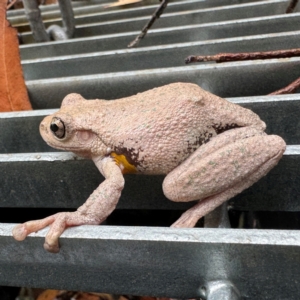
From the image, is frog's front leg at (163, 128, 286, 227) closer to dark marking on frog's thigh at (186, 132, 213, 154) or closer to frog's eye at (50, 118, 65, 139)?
dark marking on frog's thigh at (186, 132, 213, 154)

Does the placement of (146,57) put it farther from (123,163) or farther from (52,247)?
(52,247)

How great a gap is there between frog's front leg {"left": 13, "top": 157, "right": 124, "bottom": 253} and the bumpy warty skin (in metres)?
0.05

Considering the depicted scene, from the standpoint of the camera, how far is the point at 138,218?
1.13m

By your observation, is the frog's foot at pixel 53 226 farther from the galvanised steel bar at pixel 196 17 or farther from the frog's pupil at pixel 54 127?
the galvanised steel bar at pixel 196 17

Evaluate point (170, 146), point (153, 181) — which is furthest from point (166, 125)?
point (153, 181)

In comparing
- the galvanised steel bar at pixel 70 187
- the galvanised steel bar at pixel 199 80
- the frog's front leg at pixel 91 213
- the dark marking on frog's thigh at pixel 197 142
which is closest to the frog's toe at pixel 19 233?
the frog's front leg at pixel 91 213

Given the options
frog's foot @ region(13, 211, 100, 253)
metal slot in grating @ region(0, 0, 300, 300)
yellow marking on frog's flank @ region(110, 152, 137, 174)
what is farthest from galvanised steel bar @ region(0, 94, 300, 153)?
frog's foot @ region(13, 211, 100, 253)

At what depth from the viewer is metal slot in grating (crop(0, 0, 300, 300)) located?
57 cm

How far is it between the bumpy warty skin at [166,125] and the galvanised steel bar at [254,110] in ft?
0.36

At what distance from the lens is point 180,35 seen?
Result: 1323 millimetres

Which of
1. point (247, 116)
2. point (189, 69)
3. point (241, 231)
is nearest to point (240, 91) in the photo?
point (189, 69)

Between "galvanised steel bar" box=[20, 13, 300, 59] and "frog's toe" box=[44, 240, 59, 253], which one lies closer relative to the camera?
"frog's toe" box=[44, 240, 59, 253]

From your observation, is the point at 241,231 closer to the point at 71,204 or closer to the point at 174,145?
the point at 174,145

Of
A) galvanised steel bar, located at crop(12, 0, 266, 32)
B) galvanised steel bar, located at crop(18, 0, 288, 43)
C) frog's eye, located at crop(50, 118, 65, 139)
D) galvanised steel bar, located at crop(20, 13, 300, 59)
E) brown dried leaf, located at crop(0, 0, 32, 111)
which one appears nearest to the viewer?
frog's eye, located at crop(50, 118, 65, 139)
